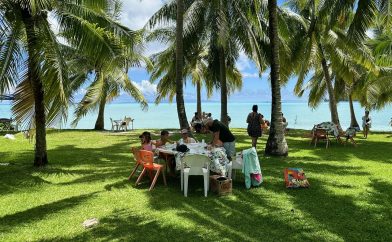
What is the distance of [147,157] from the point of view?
835 cm

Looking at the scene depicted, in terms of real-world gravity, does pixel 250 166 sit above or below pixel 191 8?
below

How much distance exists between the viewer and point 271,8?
474 inches

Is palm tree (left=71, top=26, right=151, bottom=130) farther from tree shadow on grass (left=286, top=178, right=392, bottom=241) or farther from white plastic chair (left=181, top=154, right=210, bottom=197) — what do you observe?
A: tree shadow on grass (left=286, top=178, right=392, bottom=241)

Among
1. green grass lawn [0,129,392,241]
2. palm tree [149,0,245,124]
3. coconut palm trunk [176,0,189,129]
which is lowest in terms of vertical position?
green grass lawn [0,129,392,241]

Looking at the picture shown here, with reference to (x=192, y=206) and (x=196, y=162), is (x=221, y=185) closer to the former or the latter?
(x=196, y=162)

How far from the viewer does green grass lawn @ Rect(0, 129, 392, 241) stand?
557 cm

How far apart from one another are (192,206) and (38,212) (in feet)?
8.68

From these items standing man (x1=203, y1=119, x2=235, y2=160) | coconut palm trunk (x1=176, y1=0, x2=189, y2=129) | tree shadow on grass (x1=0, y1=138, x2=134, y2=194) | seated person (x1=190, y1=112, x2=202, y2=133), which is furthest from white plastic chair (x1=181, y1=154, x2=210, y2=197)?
seated person (x1=190, y1=112, x2=202, y2=133)

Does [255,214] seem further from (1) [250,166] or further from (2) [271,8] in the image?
(2) [271,8]

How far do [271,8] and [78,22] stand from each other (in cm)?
587

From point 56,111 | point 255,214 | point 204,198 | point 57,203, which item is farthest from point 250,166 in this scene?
point 56,111

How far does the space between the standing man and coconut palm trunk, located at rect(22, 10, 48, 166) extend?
13.7 feet

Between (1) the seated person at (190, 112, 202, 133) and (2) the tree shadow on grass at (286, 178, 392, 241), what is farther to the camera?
(1) the seated person at (190, 112, 202, 133)

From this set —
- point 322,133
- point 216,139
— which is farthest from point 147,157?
point 322,133
